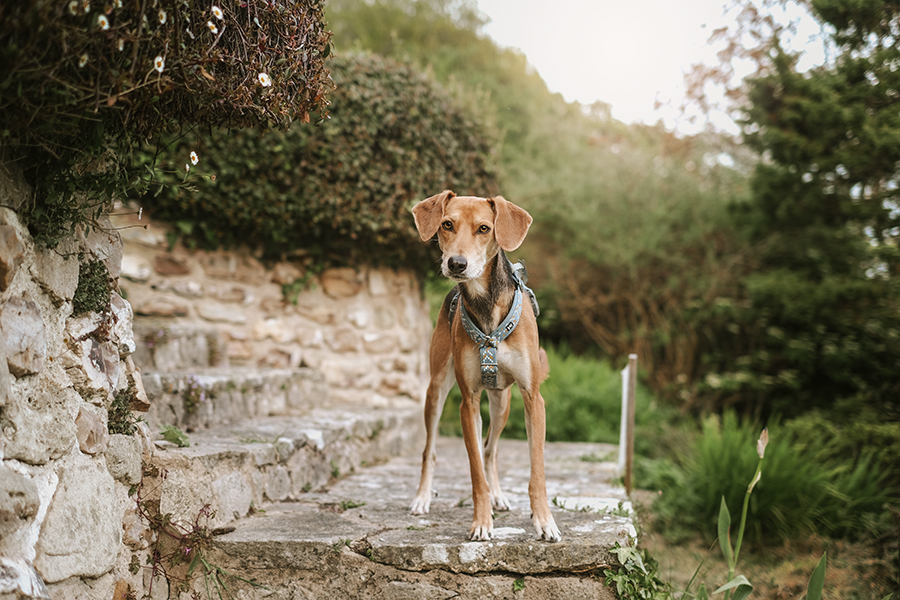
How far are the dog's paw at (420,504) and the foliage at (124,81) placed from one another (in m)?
1.99

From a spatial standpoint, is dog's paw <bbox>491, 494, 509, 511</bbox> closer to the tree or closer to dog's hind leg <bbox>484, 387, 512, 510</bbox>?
dog's hind leg <bbox>484, 387, 512, 510</bbox>

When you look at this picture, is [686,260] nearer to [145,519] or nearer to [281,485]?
[281,485]

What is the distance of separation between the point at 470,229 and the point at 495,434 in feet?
3.96

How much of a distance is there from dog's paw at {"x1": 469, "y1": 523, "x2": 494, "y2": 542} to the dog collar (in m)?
0.63

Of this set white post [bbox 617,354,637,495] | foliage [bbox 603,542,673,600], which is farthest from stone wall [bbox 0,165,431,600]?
white post [bbox 617,354,637,495]

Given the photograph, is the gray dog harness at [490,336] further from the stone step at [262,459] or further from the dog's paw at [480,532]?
the stone step at [262,459]

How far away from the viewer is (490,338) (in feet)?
8.80

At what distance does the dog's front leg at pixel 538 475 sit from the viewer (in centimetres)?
261

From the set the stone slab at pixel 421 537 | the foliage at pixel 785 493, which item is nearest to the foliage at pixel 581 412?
the foliage at pixel 785 493

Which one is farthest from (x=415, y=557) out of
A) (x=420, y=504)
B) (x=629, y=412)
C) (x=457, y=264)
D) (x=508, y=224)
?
(x=629, y=412)

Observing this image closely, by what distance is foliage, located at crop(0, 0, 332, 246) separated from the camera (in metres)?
1.64

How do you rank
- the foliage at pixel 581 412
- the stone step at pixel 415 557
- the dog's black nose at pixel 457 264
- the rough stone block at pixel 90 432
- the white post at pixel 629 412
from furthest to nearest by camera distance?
the foliage at pixel 581 412 → the white post at pixel 629 412 → the stone step at pixel 415 557 → the dog's black nose at pixel 457 264 → the rough stone block at pixel 90 432

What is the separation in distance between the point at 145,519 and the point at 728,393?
761cm

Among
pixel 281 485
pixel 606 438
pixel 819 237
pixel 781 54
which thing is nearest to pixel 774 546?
pixel 606 438
